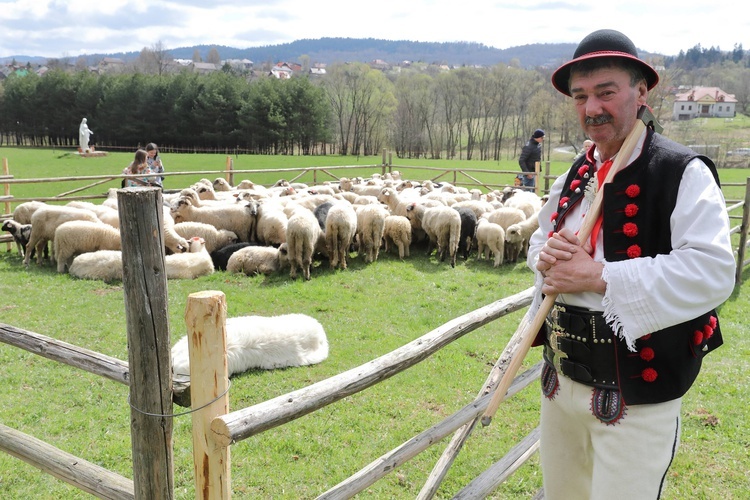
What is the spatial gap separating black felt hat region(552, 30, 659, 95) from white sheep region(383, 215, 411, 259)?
410 inches

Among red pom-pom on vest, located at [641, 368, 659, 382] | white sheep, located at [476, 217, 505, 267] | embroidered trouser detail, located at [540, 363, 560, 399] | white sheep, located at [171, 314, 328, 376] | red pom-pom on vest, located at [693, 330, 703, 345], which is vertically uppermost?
red pom-pom on vest, located at [693, 330, 703, 345]

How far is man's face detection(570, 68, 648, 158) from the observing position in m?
2.26

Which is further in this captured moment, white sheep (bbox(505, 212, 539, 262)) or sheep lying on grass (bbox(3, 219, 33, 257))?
white sheep (bbox(505, 212, 539, 262))

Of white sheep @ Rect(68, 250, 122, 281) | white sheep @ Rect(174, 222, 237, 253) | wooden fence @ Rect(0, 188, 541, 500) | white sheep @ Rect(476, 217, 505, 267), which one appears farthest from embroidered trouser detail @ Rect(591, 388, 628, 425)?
white sheep @ Rect(174, 222, 237, 253)

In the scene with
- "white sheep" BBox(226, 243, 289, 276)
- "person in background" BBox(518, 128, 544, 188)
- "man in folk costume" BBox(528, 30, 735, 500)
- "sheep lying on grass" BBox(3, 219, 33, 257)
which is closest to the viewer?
"man in folk costume" BBox(528, 30, 735, 500)

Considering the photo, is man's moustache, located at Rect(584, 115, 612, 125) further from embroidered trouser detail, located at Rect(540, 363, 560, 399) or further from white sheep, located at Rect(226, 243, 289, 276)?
white sheep, located at Rect(226, 243, 289, 276)

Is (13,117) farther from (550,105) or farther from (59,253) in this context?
(59,253)

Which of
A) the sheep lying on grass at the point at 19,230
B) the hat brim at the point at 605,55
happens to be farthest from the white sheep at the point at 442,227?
the hat brim at the point at 605,55

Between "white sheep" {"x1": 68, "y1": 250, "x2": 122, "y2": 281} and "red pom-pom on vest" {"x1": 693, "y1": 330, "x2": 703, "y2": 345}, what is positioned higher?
"red pom-pom on vest" {"x1": 693, "y1": 330, "x2": 703, "y2": 345}

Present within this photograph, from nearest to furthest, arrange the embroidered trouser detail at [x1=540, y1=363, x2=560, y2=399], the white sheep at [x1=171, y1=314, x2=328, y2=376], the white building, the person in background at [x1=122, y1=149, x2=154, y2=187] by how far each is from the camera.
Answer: the embroidered trouser detail at [x1=540, y1=363, x2=560, y2=399] < the white sheep at [x1=171, y1=314, x2=328, y2=376] < the person in background at [x1=122, y1=149, x2=154, y2=187] < the white building

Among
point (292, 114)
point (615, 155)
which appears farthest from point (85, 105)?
point (615, 155)

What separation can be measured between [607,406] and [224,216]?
38.9 feet

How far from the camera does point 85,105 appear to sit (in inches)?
2498

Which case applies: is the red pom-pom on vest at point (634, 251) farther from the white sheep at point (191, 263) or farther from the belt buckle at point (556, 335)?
the white sheep at point (191, 263)
